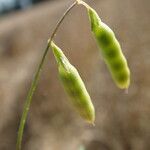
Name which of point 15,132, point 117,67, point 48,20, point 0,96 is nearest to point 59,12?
point 48,20

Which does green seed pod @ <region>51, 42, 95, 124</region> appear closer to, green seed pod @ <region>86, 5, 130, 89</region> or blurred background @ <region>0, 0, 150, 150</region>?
green seed pod @ <region>86, 5, 130, 89</region>

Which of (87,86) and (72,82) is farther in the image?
(87,86)

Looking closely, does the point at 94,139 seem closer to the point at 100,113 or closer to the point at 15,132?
Answer: the point at 100,113

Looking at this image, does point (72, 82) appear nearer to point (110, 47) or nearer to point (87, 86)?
point (110, 47)

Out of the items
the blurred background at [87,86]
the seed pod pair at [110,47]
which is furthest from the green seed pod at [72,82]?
the blurred background at [87,86]

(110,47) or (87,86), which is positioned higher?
(110,47)

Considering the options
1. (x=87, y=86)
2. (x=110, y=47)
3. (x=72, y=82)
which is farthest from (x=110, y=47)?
(x=87, y=86)

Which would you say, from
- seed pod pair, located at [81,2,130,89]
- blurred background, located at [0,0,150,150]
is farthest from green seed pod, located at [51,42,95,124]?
blurred background, located at [0,0,150,150]
